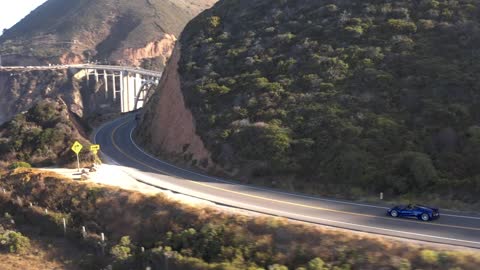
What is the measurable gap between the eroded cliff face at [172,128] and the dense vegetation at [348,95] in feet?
3.79

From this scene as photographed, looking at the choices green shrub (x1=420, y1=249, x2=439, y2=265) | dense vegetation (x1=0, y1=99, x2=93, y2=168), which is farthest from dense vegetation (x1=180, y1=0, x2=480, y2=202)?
dense vegetation (x1=0, y1=99, x2=93, y2=168)

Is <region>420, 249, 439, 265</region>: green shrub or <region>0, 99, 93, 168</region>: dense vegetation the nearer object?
<region>420, 249, 439, 265</region>: green shrub

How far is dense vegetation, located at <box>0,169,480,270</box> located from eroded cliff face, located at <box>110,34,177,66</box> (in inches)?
5128

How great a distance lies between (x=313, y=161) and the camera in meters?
31.4

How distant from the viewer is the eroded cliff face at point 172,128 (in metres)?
39.2

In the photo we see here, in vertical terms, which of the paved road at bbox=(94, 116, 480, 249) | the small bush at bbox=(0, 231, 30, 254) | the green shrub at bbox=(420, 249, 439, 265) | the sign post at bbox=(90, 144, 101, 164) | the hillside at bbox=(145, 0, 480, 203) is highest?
the hillside at bbox=(145, 0, 480, 203)

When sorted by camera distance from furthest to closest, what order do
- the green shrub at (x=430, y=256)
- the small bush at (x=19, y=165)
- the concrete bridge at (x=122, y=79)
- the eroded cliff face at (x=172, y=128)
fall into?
the concrete bridge at (x=122, y=79) < the eroded cliff face at (x=172, y=128) < the small bush at (x=19, y=165) < the green shrub at (x=430, y=256)

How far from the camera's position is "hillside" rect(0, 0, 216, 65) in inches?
6245

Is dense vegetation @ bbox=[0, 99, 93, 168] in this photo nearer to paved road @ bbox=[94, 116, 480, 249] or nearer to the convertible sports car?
paved road @ bbox=[94, 116, 480, 249]

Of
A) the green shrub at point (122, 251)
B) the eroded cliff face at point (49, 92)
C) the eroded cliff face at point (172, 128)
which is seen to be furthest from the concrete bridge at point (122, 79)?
the green shrub at point (122, 251)

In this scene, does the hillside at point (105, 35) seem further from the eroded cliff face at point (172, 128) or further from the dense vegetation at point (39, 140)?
the dense vegetation at point (39, 140)

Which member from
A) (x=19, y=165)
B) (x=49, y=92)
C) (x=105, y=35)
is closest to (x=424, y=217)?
(x=19, y=165)

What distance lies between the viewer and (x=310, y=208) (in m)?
26.0

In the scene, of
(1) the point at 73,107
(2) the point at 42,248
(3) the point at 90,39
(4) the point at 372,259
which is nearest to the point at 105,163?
(2) the point at 42,248
